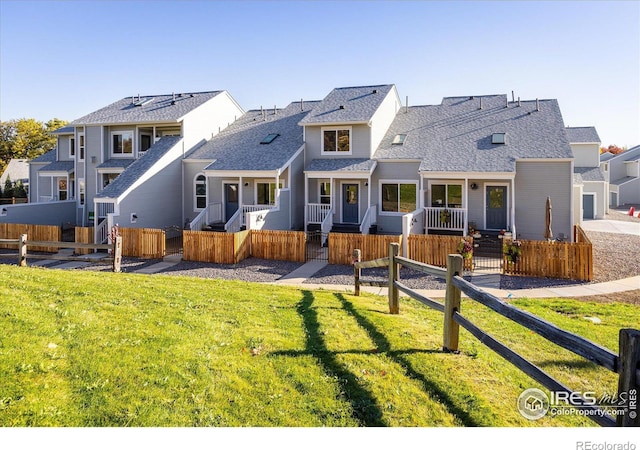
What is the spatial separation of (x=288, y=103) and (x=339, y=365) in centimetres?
2914

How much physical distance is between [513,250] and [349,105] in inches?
544

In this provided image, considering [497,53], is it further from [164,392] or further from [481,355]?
[164,392]

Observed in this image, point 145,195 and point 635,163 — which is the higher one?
point 635,163

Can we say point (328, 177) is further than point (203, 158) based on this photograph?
No

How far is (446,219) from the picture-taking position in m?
21.0

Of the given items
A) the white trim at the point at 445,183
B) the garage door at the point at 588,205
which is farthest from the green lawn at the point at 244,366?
the garage door at the point at 588,205

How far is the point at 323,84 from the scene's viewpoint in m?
31.2

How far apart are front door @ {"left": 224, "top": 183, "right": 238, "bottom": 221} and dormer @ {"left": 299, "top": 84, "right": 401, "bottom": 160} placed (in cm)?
485

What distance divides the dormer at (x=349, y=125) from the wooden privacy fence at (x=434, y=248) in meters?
8.15

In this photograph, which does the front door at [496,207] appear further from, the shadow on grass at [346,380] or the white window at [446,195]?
the shadow on grass at [346,380]

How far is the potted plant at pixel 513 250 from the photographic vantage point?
50.4 ft

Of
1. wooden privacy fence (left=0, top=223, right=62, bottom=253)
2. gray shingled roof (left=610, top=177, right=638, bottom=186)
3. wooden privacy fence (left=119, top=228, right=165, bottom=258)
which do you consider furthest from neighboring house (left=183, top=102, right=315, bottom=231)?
gray shingled roof (left=610, top=177, right=638, bottom=186)

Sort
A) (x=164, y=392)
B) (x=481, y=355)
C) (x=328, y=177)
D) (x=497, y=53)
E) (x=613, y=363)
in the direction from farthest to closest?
(x=328, y=177), (x=497, y=53), (x=481, y=355), (x=164, y=392), (x=613, y=363)
